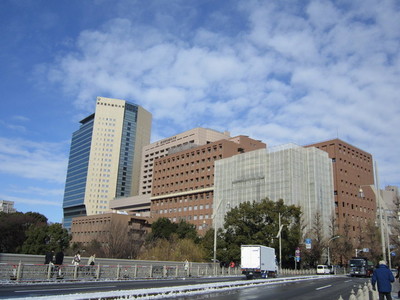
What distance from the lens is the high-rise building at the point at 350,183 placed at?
10681 centimetres

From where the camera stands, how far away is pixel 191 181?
12781cm

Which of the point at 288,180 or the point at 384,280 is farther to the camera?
the point at 288,180

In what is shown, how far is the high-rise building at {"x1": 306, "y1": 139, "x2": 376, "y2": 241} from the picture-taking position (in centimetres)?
10681

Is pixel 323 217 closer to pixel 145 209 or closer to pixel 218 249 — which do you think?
pixel 218 249

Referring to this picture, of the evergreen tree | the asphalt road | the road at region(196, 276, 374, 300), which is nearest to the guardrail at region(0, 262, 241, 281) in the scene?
the asphalt road

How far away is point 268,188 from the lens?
96.9 m

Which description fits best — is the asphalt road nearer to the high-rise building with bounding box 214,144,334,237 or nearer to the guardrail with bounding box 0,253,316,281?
the guardrail with bounding box 0,253,316,281

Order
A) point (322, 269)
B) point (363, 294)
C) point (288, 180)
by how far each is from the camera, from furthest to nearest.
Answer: point (288, 180) → point (322, 269) → point (363, 294)

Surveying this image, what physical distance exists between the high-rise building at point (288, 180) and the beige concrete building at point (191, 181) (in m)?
13.3

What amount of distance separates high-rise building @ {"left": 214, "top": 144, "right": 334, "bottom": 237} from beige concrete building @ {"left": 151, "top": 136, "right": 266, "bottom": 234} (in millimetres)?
13259

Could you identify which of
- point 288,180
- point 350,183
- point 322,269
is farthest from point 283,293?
point 350,183

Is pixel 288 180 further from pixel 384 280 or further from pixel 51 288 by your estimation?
pixel 384 280

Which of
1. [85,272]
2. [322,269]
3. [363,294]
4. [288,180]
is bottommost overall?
[322,269]

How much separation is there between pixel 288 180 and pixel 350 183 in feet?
103
